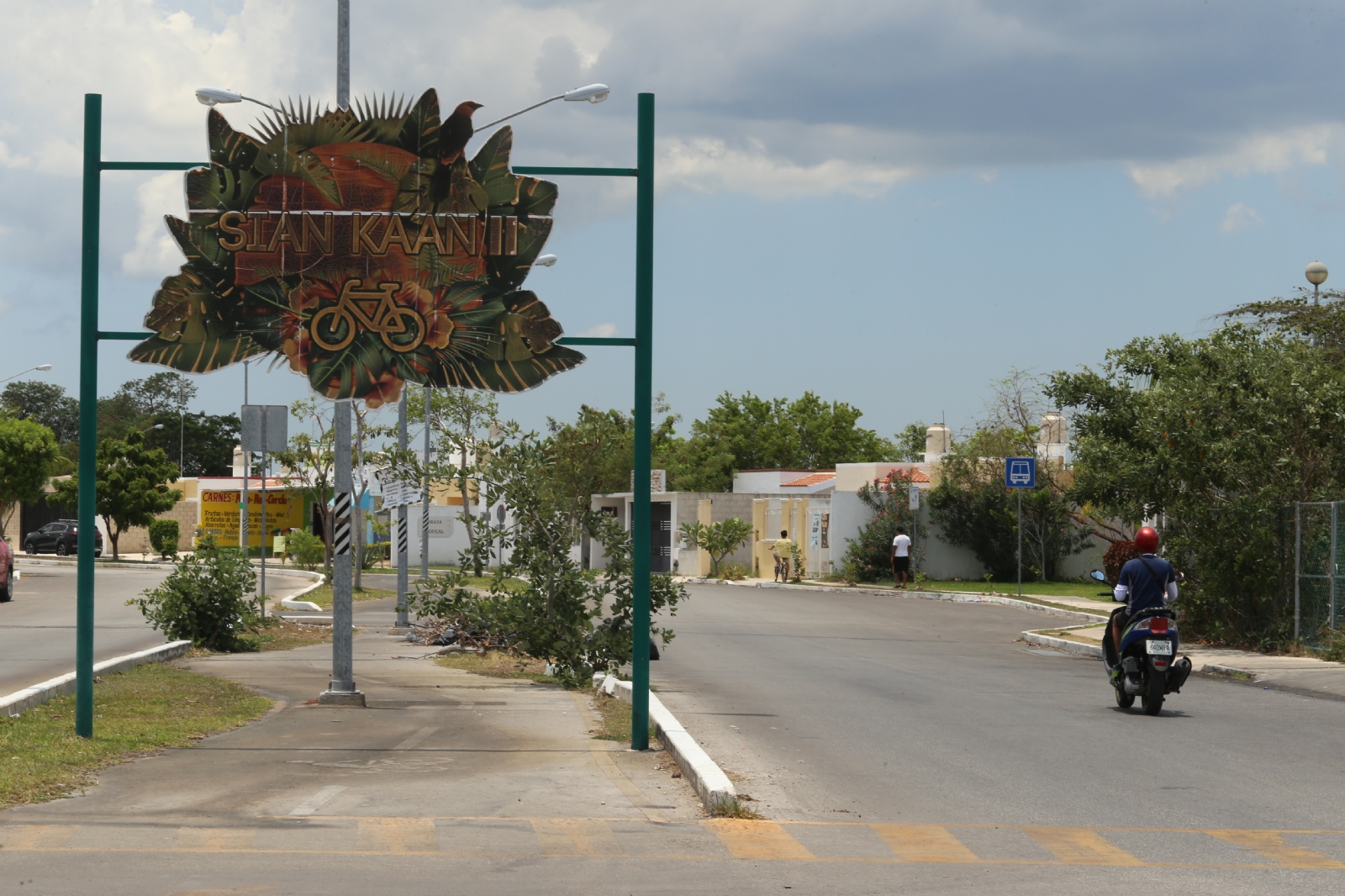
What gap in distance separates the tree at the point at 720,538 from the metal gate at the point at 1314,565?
112 feet

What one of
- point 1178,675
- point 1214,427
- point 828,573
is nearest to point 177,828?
point 1178,675

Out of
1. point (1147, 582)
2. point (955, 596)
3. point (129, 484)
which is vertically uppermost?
point (129, 484)

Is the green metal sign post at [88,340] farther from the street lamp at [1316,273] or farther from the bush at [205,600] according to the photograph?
the street lamp at [1316,273]

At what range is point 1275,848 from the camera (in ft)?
25.3

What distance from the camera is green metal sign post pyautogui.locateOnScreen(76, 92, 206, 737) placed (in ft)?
35.6

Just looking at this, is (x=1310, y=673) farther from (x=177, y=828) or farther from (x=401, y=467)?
(x=177, y=828)

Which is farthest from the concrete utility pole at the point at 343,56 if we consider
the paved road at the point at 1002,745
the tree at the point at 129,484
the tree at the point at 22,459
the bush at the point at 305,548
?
the tree at the point at 129,484

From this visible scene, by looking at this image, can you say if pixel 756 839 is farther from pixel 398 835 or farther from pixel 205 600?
pixel 205 600

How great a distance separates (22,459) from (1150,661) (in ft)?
134

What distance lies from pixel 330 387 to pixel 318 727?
118 inches

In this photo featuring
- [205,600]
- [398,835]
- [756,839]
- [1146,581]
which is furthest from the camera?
[205,600]

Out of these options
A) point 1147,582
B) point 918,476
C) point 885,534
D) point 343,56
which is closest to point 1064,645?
point 1147,582

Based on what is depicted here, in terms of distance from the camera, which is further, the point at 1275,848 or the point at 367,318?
the point at 367,318

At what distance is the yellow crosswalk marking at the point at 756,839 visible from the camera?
7449 millimetres
